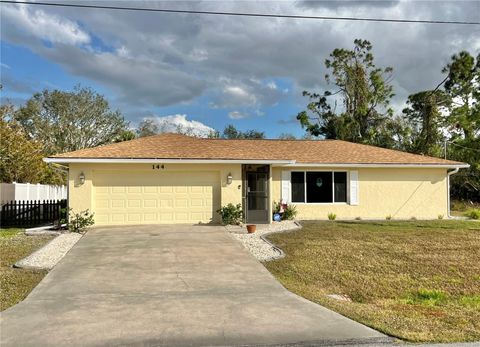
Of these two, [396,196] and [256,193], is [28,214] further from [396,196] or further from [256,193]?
[396,196]

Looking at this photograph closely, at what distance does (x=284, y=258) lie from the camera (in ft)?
36.4

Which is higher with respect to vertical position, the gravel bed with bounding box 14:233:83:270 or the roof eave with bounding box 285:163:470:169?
the roof eave with bounding box 285:163:470:169

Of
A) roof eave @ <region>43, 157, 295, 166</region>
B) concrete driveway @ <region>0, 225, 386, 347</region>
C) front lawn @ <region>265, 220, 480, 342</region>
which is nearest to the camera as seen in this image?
concrete driveway @ <region>0, 225, 386, 347</region>

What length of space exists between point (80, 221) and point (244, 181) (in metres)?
6.18

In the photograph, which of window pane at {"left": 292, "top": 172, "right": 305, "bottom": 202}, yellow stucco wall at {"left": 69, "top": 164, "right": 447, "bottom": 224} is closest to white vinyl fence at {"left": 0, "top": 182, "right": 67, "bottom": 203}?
yellow stucco wall at {"left": 69, "top": 164, "right": 447, "bottom": 224}

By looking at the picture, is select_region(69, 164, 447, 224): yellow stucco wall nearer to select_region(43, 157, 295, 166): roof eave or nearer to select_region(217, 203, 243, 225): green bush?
select_region(43, 157, 295, 166): roof eave

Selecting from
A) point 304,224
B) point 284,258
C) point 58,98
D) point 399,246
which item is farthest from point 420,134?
point 58,98

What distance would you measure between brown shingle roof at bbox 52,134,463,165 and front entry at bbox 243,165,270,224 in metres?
0.62

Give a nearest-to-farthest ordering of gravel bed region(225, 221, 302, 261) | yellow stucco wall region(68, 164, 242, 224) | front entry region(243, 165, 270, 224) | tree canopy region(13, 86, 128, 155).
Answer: gravel bed region(225, 221, 302, 261) < yellow stucco wall region(68, 164, 242, 224) < front entry region(243, 165, 270, 224) < tree canopy region(13, 86, 128, 155)

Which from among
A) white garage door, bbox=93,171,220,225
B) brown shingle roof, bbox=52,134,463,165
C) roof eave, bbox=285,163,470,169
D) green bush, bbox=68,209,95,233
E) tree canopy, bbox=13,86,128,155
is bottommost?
green bush, bbox=68,209,95,233

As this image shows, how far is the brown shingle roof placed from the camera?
16.8m

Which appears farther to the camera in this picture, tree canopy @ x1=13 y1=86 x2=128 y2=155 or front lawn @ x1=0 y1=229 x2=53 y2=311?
tree canopy @ x1=13 y1=86 x2=128 y2=155

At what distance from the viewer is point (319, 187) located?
19.6 metres

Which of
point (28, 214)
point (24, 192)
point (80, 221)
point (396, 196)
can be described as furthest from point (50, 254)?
point (24, 192)
